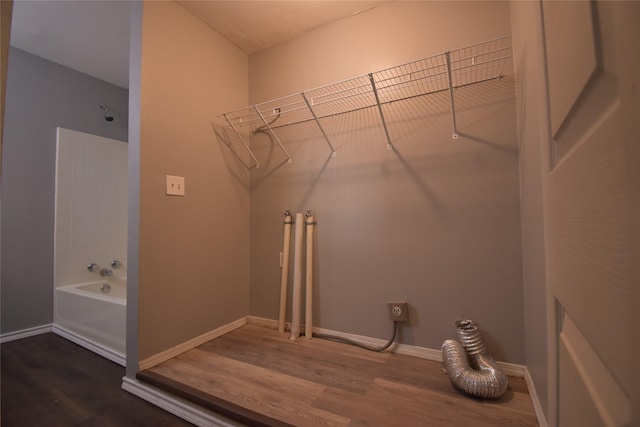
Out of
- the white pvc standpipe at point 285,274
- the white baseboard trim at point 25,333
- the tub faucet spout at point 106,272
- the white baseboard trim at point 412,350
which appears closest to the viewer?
the white baseboard trim at point 412,350

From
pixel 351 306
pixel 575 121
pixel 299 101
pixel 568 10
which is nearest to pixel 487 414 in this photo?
pixel 351 306

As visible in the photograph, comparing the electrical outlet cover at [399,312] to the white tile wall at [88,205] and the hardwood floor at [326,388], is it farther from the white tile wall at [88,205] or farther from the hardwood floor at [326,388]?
the white tile wall at [88,205]

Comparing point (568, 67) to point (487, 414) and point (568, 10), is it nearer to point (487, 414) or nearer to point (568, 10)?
point (568, 10)

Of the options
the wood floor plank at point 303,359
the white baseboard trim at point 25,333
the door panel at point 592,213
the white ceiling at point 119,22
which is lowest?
the white baseboard trim at point 25,333

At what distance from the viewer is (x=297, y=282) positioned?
1746 millimetres

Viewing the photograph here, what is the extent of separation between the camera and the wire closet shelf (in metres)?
1.33

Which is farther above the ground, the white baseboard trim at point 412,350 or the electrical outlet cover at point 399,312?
the electrical outlet cover at point 399,312

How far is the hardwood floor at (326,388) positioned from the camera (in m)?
0.99

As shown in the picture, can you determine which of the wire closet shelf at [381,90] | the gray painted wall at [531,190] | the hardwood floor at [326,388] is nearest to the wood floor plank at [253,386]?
the hardwood floor at [326,388]

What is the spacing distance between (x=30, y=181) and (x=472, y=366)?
11.9ft

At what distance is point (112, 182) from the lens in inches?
106

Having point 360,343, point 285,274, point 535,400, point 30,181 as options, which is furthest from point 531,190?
point 30,181

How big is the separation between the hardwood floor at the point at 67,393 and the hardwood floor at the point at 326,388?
0.15 meters

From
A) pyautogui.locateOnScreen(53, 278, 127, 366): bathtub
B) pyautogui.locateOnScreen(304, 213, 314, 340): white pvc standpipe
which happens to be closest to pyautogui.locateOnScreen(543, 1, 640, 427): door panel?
pyautogui.locateOnScreen(304, 213, 314, 340): white pvc standpipe
